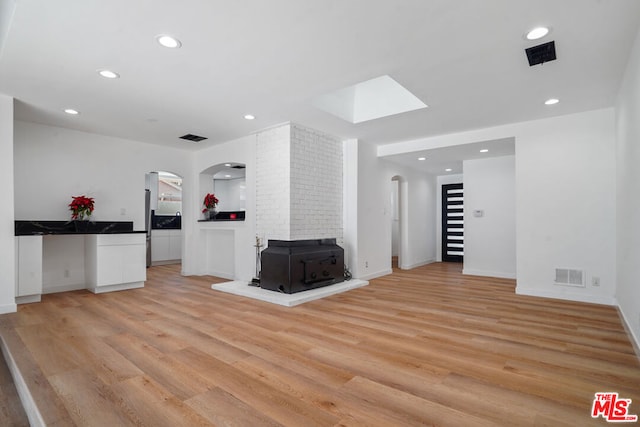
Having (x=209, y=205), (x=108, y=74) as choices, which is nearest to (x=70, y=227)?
(x=209, y=205)

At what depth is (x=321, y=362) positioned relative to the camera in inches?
97.8

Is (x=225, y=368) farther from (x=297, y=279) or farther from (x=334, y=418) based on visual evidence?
(x=297, y=279)

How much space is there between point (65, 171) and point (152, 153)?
140cm

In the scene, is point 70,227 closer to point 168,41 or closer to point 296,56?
point 168,41

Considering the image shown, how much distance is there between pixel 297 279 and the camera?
4.61 metres

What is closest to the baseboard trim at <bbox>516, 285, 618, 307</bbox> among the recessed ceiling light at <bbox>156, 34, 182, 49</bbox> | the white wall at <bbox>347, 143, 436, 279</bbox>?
the white wall at <bbox>347, 143, 436, 279</bbox>

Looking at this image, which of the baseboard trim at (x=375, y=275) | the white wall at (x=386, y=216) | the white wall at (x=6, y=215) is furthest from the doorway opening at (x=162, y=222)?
the baseboard trim at (x=375, y=275)

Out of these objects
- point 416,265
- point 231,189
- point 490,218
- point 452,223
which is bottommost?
point 416,265

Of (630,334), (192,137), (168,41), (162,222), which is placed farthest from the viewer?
(162,222)

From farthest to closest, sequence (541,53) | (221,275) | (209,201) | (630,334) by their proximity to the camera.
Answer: (209,201) < (221,275) < (630,334) < (541,53)

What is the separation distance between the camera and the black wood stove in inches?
180

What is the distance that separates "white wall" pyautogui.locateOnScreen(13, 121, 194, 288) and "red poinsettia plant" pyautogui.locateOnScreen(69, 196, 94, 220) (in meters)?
0.18

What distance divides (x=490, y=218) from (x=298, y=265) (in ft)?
13.8

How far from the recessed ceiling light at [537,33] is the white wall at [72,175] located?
597 centimetres
